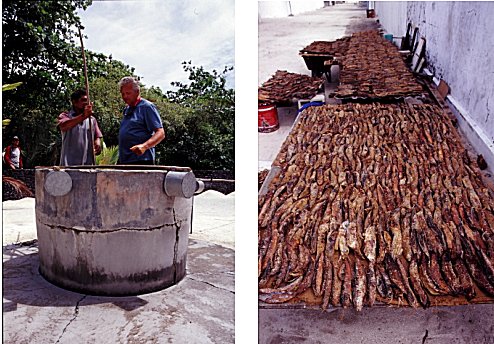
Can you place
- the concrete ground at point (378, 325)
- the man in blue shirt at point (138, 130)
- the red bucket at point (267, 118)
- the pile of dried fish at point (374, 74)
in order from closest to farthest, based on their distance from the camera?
the concrete ground at point (378, 325)
the man in blue shirt at point (138, 130)
the pile of dried fish at point (374, 74)
the red bucket at point (267, 118)

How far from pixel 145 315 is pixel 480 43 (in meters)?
2.62

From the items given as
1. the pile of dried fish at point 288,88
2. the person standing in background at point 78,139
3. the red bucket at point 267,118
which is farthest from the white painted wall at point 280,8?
the person standing in background at point 78,139

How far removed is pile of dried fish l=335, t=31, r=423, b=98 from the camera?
4059 millimetres

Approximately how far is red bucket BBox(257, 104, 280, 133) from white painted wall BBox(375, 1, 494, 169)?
1494 mm

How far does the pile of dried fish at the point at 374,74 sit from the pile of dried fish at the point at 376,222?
999mm

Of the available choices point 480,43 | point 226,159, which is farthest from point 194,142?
point 480,43

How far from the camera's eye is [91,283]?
2.14 meters

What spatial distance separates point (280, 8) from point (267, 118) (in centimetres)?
629

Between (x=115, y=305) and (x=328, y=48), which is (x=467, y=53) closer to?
(x=328, y=48)

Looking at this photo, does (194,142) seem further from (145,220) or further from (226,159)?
(145,220)

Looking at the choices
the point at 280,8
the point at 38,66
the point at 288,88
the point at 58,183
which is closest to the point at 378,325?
the point at 58,183

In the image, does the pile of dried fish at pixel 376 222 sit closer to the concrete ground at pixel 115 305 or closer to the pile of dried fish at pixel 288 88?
the concrete ground at pixel 115 305

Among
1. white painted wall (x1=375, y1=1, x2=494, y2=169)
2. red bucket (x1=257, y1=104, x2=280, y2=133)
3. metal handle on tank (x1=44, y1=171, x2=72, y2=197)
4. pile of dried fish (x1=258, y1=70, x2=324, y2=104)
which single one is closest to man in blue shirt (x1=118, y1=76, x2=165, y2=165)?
metal handle on tank (x1=44, y1=171, x2=72, y2=197)

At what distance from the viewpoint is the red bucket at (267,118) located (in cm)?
436
